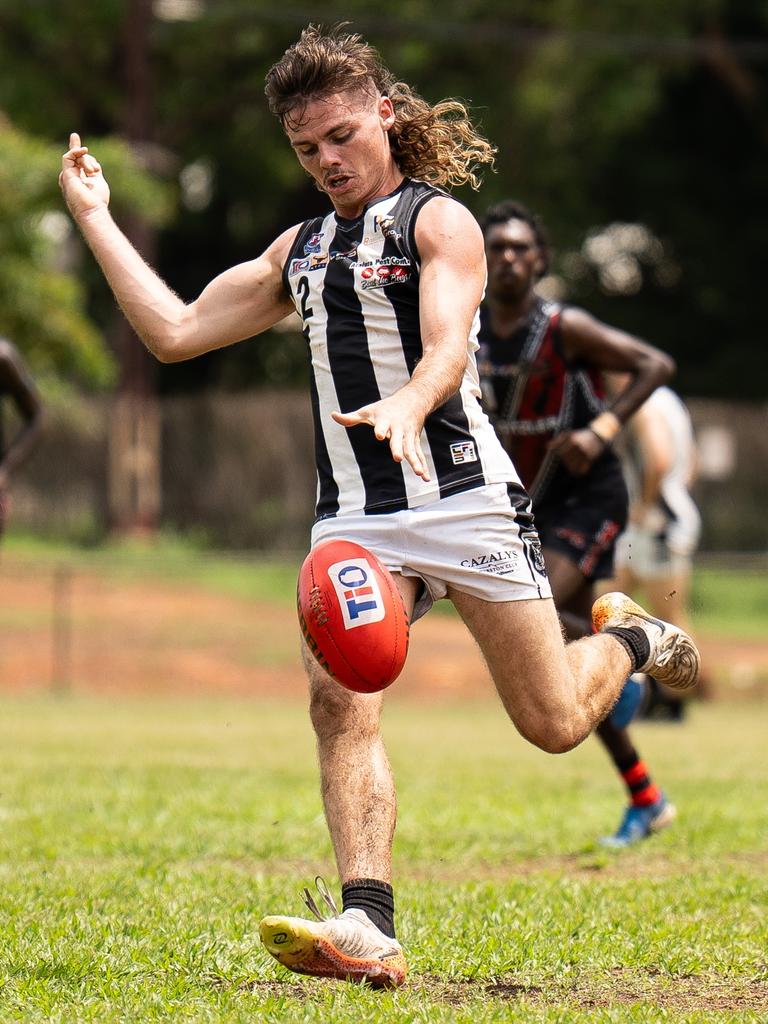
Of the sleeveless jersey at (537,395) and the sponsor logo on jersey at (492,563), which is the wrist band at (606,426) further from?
the sponsor logo on jersey at (492,563)

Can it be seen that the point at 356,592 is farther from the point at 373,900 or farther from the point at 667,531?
the point at 667,531

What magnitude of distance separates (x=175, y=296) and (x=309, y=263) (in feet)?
1.61

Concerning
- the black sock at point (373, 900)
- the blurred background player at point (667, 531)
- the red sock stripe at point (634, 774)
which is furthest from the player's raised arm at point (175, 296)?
the blurred background player at point (667, 531)

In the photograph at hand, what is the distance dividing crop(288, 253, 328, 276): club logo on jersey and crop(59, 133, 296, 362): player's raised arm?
4.0 inches

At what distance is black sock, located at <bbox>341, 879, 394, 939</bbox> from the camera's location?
431 cm

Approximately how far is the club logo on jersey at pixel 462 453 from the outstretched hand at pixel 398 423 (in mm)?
550

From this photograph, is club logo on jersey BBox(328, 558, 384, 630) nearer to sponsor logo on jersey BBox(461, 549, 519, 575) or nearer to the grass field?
sponsor logo on jersey BBox(461, 549, 519, 575)

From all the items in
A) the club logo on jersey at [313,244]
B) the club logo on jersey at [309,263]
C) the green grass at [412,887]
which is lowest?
the green grass at [412,887]

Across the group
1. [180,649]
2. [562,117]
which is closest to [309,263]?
[180,649]

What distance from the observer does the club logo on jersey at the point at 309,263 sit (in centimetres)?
468

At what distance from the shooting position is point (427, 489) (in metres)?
4.52

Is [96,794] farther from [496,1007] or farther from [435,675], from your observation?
[435,675]

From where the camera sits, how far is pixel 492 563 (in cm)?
451

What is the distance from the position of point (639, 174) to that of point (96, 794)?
95.9 feet
